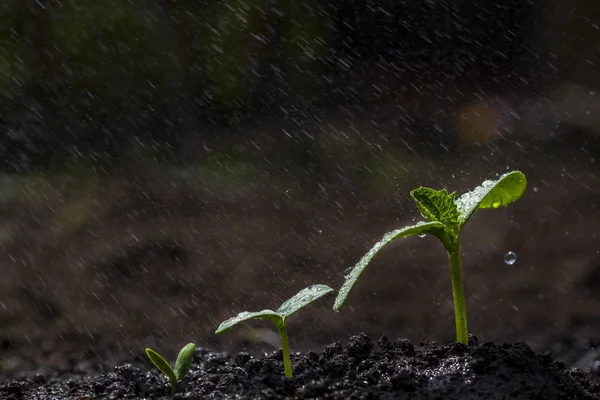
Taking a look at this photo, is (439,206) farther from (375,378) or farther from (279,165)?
(279,165)

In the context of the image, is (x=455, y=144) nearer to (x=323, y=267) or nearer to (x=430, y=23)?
(x=430, y=23)

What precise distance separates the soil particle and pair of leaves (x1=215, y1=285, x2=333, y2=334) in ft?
0.29

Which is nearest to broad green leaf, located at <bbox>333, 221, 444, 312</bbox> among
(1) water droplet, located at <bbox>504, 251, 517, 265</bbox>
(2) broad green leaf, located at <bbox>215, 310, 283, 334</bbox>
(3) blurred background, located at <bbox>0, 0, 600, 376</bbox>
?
(2) broad green leaf, located at <bbox>215, 310, 283, 334</bbox>

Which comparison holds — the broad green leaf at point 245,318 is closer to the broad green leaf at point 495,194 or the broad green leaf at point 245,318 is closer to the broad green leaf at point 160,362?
the broad green leaf at point 160,362

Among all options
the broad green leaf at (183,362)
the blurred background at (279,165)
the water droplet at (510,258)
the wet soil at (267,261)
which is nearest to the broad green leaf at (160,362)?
the broad green leaf at (183,362)

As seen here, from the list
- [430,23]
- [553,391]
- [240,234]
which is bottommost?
[240,234]

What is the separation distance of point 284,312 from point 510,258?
1254 mm

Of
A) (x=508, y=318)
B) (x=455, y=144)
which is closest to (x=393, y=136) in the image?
(x=455, y=144)

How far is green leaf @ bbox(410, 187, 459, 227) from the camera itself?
3.03ft

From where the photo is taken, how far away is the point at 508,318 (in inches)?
68.1

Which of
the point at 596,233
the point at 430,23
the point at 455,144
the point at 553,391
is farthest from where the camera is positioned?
the point at 430,23

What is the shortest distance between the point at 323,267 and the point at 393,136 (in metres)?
0.87

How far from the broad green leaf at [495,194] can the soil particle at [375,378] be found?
183 millimetres

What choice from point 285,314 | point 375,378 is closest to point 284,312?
point 285,314
